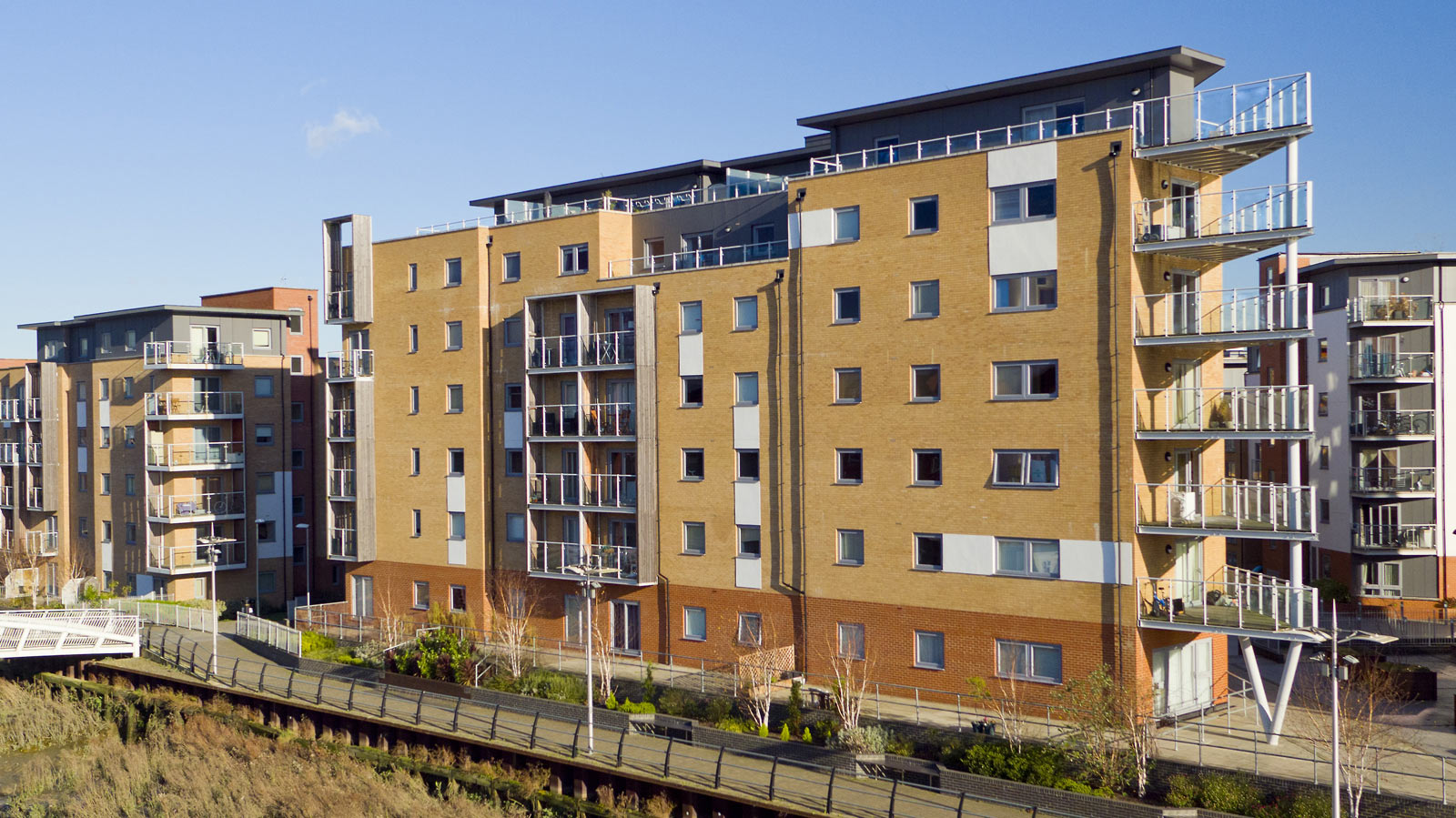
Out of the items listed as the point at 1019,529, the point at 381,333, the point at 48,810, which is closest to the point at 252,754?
the point at 48,810

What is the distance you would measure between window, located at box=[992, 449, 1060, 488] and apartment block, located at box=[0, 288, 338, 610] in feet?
110

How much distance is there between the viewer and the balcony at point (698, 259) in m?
36.4

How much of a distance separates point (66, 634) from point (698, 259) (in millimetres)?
25204

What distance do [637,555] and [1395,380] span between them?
97.2 feet

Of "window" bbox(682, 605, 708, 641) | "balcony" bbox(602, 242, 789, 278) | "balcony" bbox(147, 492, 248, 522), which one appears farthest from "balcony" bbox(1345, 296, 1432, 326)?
"balcony" bbox(147, 492, 248, 522)

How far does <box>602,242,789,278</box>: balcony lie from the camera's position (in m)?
36.4

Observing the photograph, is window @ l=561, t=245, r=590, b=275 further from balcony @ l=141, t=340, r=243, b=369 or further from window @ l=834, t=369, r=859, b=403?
balcony @ l=141, t=340, r=243, b=369

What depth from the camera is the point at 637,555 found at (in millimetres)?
38125

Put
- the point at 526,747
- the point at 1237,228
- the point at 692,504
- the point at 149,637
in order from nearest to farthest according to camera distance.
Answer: the point at 1237,228 → the point at 526,747 → the point at 692,504 → the point at 149,637

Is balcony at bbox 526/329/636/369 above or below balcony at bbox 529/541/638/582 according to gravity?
above

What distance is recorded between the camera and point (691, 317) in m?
37.9

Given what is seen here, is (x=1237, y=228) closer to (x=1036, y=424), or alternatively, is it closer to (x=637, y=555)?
(x=1036, y=424)

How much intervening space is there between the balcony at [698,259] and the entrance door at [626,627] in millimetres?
10502

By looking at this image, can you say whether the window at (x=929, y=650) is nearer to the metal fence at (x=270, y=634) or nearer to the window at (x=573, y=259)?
the window at (x=573, y=259)
